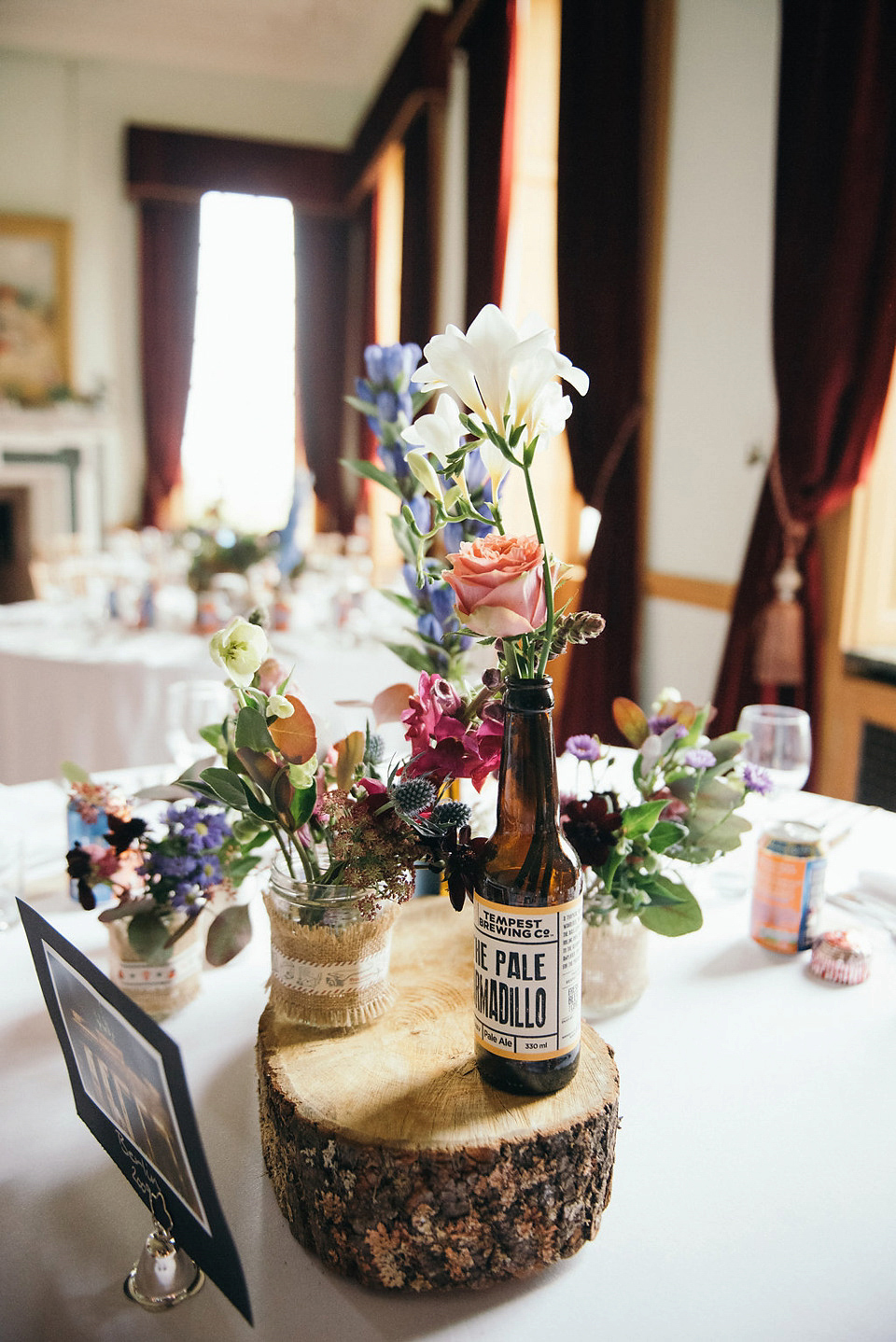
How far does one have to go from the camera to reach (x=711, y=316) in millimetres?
2840

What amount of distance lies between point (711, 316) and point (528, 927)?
2.64 meters

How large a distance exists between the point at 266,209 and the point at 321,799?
725 centimetres

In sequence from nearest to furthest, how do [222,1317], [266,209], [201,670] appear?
[222,1317]
[201,670]
[266,209]

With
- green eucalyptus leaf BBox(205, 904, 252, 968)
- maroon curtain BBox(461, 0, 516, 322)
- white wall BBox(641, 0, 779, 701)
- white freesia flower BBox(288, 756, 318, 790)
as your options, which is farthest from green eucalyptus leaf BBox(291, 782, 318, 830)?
maroon curtain BBox(461, 0, 516, 322)

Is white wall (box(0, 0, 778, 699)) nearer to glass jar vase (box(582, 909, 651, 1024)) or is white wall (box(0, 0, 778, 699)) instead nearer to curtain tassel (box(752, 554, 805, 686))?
curtain tassel (box(752, 554, 805, 686))

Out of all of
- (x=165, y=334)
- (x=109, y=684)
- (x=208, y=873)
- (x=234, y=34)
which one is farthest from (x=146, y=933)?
(x=165, y=334)

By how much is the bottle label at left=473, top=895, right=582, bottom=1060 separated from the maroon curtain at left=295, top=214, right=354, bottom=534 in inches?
263

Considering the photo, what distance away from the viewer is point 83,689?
2.65 m

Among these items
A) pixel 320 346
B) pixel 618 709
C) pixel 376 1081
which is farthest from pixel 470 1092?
pixel 320 346

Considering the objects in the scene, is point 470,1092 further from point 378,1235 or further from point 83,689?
point 83,689

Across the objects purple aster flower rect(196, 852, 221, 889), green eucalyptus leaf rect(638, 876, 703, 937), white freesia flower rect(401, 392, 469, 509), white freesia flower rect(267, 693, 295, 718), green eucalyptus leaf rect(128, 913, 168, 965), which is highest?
white freesia flower rect(401, 392, 469, 509)

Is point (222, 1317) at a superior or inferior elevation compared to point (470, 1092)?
inferior

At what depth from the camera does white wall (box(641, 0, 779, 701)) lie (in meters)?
2.61

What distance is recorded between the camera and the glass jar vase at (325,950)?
70cm
